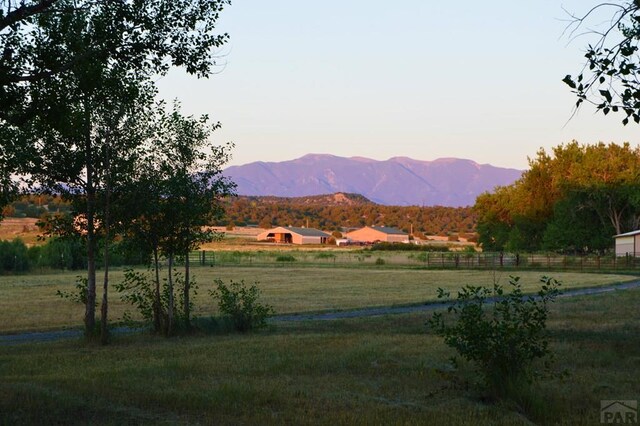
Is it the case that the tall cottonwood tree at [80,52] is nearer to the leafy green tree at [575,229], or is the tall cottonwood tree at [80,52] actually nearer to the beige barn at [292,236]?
the leafy green tree at [575,229]

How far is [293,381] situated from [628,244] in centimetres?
7043

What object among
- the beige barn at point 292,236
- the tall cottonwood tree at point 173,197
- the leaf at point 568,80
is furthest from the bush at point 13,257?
the beige barn at point 292,236

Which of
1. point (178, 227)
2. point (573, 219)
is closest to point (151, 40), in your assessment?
point (178, 227)

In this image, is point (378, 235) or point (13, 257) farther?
point (378, 235)

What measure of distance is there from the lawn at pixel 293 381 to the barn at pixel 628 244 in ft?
192

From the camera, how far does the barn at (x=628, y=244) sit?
2980 inches

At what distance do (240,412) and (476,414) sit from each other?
3081mm

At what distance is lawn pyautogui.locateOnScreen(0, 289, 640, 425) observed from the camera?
34.9ft

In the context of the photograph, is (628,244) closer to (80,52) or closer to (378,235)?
(80,52)

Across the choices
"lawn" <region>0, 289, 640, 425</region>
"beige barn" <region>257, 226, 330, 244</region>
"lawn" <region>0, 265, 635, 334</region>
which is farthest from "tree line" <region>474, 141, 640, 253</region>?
"lawn" <region>0, 289, 640, 425</region>

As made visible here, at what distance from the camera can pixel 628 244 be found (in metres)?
77.4

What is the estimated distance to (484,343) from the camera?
1148cm

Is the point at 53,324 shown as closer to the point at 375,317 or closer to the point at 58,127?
the point at 375,317

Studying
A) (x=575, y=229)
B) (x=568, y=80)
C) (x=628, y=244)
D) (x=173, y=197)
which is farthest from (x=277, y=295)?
(x=575, y=229)
